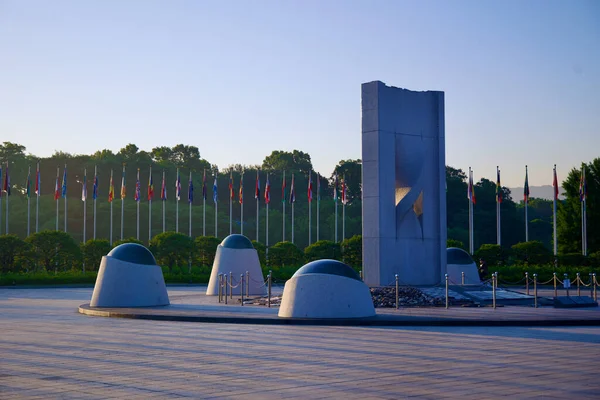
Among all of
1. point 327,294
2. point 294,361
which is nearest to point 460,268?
point 327,294

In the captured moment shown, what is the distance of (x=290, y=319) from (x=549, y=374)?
9.21 meters

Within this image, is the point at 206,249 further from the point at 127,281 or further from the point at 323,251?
the point at 127,281

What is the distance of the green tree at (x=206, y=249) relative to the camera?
167 feet

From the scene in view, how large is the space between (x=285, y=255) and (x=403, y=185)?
25.7 metres

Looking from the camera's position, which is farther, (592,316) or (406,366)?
(592,316)

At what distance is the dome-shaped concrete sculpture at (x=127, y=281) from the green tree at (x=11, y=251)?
24828mm

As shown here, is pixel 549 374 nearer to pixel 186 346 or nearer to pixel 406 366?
pixel 406 366

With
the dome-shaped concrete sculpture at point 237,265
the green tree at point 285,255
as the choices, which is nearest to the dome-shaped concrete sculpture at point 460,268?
the dome-shaped concrete sculpture at point 237,265

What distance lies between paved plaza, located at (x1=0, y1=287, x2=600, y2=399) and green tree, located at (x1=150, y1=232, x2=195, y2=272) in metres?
31.1

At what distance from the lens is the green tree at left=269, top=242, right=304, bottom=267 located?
51844 mm

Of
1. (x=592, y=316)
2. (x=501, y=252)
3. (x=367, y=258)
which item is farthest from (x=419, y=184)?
(x=501, y=252)

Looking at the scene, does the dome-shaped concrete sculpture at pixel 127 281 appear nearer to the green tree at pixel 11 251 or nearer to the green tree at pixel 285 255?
the green tree at pixel 11 251

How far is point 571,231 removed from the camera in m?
60.5

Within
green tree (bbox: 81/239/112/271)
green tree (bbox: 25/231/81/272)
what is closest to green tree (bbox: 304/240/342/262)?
green tree (bbox: 81/239/112/271)
